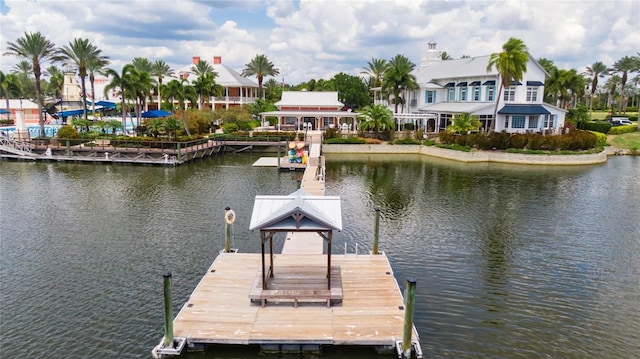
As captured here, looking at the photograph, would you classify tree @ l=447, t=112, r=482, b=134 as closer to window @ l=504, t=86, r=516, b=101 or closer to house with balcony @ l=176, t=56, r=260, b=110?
window @ l=504, t=86, r=516, b=101

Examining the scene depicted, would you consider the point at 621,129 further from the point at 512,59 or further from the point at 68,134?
the point at 68,134

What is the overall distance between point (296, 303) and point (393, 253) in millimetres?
6913

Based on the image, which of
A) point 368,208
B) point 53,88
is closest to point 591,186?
point 368,208

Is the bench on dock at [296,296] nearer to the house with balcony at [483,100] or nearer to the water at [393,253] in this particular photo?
the water at [393,253]

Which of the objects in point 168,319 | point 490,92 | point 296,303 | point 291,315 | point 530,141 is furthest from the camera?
point 490,92

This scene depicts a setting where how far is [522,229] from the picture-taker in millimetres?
21953

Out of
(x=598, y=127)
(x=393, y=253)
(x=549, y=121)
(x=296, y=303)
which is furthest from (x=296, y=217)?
(x=598, y=127)

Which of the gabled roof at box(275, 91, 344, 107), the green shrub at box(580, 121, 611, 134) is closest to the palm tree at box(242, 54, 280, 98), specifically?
the gabled roof at box(275, 91, 344, 107)

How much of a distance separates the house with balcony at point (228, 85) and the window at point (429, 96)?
106 feet

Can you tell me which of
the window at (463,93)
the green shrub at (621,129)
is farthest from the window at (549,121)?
the green shrub at (621,129)

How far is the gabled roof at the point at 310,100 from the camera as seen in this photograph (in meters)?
62.3

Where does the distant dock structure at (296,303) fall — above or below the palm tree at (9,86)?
below

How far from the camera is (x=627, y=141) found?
54.7 metres

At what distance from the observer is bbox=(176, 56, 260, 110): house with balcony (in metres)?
78.4
